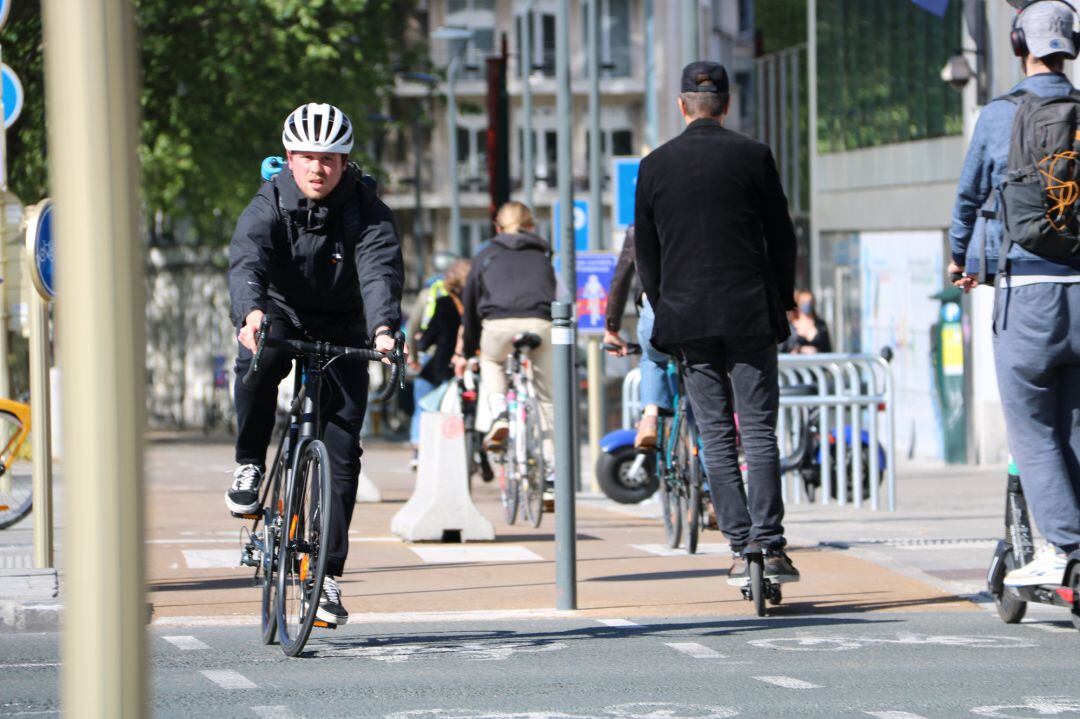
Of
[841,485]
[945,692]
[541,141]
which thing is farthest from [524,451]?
[541,141]

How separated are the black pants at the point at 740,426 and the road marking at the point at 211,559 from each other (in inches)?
101

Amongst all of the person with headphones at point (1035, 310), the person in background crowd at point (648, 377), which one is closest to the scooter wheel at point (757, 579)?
Answer: the person with headphones at point (1035, 310)

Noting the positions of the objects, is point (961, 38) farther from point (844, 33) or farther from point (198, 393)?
point (198, 393)

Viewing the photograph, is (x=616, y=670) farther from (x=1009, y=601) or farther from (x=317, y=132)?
(x=317, y=132)

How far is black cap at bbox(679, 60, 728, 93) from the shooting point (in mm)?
8266

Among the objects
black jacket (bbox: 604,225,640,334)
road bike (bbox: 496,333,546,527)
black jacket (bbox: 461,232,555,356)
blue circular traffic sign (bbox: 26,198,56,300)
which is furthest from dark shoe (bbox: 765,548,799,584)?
black jacket (bbox: 461,232,555,356)

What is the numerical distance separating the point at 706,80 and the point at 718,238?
0.71 m

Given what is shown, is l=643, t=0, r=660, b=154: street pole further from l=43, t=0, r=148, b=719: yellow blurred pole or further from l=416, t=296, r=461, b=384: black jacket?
l=43, t=0, r=148, b=719: yellow blurred pole

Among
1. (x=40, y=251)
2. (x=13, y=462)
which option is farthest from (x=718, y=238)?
(x=13, y=462)

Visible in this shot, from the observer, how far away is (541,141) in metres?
69.5

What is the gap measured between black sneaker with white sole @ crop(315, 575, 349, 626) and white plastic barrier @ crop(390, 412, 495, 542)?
4408 millimetres

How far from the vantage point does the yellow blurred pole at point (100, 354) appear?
2.38 m

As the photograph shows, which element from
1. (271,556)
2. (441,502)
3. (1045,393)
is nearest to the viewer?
(271,556)

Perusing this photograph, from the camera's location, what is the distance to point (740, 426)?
8016 millimetres
